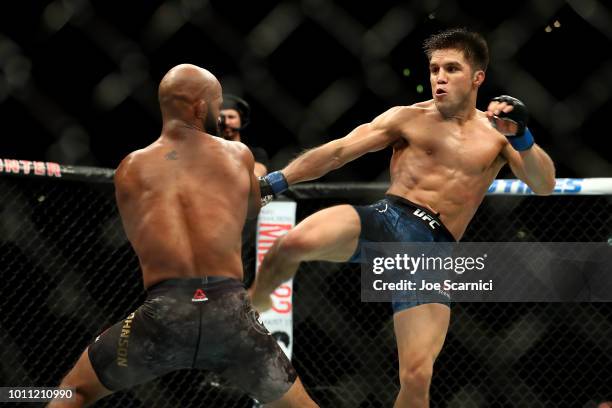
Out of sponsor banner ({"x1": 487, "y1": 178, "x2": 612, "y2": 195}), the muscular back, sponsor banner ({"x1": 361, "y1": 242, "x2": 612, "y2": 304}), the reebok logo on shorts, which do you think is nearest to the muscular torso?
sponsor banner ({"x1": 361, "y1": 242, "x2": 612, "y2": 304})

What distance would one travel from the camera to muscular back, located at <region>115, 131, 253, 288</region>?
2.06 meters

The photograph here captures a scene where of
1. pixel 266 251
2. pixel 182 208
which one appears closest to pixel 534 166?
pixel 266 251

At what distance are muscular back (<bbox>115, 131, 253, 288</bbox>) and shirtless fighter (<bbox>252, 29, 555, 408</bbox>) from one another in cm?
Answer: 47

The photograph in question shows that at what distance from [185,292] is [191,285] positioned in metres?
0.02

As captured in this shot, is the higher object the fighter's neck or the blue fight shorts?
the fighter's neck

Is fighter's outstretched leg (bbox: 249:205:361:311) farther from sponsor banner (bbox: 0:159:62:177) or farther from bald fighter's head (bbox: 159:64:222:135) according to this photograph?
sponsor banner (bbox: 0:159:62:177)

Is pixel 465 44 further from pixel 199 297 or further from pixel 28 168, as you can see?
pixel 28 168

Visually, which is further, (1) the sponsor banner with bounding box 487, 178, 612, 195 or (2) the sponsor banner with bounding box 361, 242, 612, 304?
(1) the sponsor banner with bounding box 487, 178, 612, 195

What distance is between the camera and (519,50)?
13.9 ft

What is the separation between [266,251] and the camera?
3.47 m

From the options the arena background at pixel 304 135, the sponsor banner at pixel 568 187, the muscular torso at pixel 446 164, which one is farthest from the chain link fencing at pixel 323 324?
the muscular torso at pixel 446 164

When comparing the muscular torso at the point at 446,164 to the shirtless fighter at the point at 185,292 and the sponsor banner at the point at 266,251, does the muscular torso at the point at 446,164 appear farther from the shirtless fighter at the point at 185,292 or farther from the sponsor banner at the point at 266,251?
the shirtless fighter at the point at 185,292

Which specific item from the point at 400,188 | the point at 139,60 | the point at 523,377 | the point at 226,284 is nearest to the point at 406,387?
the point at 400,188

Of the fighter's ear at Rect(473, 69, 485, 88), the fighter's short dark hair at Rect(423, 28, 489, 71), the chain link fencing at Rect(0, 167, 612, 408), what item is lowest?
the chain link fencing at Rect(0, 167, 612, 408)
